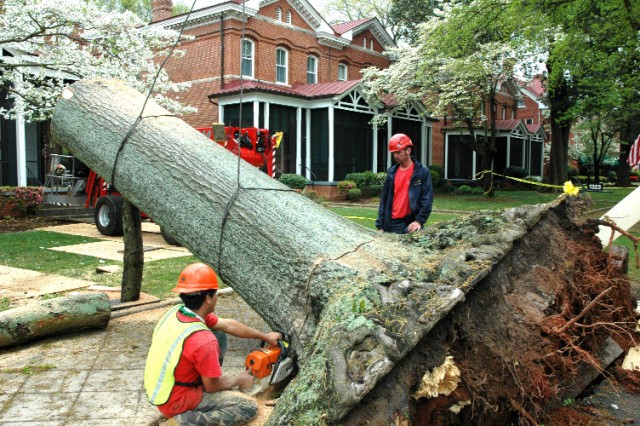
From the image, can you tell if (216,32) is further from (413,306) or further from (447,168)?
(413,306)

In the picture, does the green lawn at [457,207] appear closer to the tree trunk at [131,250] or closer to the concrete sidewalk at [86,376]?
the tree trunk at [131,250]

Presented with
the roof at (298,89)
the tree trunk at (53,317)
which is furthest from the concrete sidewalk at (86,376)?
the roof at (298,89)

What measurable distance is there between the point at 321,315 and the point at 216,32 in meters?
22.2

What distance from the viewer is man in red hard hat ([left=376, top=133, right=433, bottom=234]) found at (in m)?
5.26

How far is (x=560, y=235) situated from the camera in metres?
4.17

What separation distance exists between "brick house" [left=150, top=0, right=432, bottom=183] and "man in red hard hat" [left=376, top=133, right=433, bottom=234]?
1709 centimetres

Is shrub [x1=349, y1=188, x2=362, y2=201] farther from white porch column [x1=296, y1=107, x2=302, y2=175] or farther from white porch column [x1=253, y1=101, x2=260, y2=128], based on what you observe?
white porch column [x1=253, y1=101, x2=260, y2=128]

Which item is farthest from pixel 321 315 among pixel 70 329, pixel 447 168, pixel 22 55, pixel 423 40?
pixel 447 168

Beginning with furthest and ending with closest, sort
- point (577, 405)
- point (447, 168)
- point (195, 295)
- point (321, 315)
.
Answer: point (447, 168)
point (577, 405)
point (321, 315)
point (195, 295)

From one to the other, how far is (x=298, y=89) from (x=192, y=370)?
23440mm

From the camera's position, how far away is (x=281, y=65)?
25.9 meters

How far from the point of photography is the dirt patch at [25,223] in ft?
41.7

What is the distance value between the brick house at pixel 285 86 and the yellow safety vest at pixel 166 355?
19656 millimetres

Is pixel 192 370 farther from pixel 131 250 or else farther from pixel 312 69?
pixel 312 69
